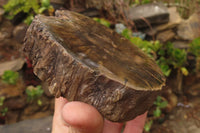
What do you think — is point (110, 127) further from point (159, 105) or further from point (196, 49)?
point (196, 49)

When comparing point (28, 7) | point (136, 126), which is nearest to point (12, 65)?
point (28, 7)

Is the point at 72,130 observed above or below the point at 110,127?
above

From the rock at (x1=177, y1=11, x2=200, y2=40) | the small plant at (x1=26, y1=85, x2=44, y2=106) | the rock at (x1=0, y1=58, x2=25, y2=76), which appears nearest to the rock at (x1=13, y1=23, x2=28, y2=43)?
the rock at (x1=0, y1=58, x2=25, y2=76)

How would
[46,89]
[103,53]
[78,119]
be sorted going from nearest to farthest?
[78,119], [103,53], [46,89]

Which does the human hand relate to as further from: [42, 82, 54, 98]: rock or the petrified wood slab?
[42, 82, 54, 98]: rock

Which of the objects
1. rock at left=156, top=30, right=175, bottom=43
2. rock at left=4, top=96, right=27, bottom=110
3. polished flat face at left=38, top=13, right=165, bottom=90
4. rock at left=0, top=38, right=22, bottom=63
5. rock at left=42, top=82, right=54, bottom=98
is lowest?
rock at left=4, top=96, right=27, bottom=110

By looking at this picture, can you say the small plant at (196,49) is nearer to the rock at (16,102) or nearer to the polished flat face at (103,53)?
the polished flat face at (103,53)
